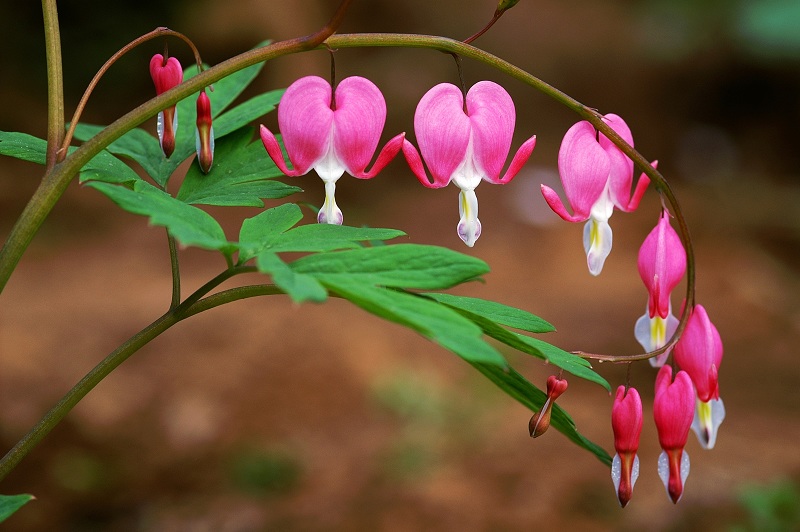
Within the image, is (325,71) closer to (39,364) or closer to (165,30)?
(39,364)

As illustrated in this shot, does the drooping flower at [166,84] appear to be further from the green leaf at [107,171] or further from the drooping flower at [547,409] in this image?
the drooping flower at [547,409]

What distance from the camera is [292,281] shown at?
77 centimetres

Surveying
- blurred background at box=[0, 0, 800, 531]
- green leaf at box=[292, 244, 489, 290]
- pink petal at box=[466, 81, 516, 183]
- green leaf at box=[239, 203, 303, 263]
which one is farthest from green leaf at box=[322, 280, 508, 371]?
blurred background at box=[0, 0, 800, 531]

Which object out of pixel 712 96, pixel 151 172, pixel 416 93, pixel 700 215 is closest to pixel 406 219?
pixel 416 93

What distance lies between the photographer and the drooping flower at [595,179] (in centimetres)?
100

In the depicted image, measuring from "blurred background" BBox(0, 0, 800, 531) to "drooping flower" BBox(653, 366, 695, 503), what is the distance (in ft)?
3.47

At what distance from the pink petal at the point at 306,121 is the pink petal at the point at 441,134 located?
108mm

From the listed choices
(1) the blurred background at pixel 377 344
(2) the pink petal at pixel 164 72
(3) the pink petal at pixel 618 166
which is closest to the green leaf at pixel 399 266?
(3) the pink petal at pixel 618 166

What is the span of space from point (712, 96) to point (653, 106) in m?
0.57

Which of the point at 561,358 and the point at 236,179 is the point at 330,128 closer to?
the point at 236,179

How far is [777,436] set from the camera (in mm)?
2594

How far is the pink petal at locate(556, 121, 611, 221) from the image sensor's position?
100cm

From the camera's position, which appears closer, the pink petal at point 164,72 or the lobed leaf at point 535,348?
the lobed leaf at point 535,348

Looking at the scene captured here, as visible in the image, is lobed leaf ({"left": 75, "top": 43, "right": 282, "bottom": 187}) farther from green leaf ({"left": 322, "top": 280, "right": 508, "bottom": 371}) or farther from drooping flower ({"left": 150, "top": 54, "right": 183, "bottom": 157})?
green leaf ({"left": 322, "top": 280, "right": 508, "bottom": 371})
